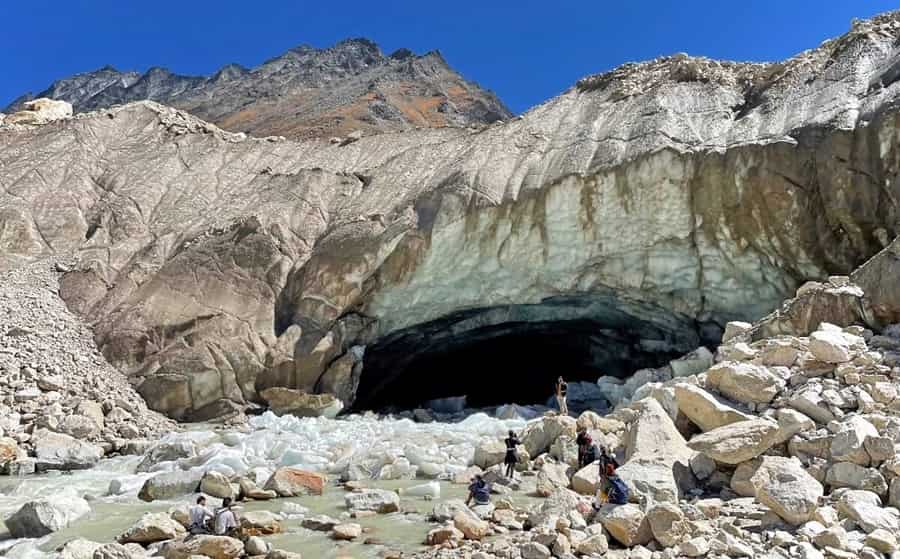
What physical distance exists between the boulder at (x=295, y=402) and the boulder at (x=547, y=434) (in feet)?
28.8

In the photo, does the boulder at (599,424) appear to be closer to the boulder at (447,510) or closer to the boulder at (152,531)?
the boulder at (447,510)

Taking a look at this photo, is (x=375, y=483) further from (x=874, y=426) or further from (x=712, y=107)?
(x=712, y=107)

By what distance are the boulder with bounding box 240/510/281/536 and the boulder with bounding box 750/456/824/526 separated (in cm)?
580

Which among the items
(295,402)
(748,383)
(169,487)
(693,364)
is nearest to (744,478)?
(748,383)

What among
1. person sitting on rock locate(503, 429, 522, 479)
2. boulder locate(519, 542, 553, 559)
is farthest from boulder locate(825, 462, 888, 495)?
person sitting on rock locate(503, 429, 522, 479)

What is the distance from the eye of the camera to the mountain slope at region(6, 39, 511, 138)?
6119cm

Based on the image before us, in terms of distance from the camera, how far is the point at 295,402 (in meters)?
19.4

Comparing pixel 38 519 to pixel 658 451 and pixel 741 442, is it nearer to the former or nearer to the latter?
pixel 658 451

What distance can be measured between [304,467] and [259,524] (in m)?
4.38

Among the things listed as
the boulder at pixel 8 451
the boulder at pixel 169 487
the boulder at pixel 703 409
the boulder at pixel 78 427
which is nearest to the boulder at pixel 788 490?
the boulder at pixel 703 409

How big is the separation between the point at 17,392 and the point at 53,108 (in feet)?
104

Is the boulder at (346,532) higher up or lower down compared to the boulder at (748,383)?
lower down

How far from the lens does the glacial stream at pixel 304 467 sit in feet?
28.4

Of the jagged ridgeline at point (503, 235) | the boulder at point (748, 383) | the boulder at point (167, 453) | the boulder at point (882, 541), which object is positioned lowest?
the boulder at point (167, 453)
